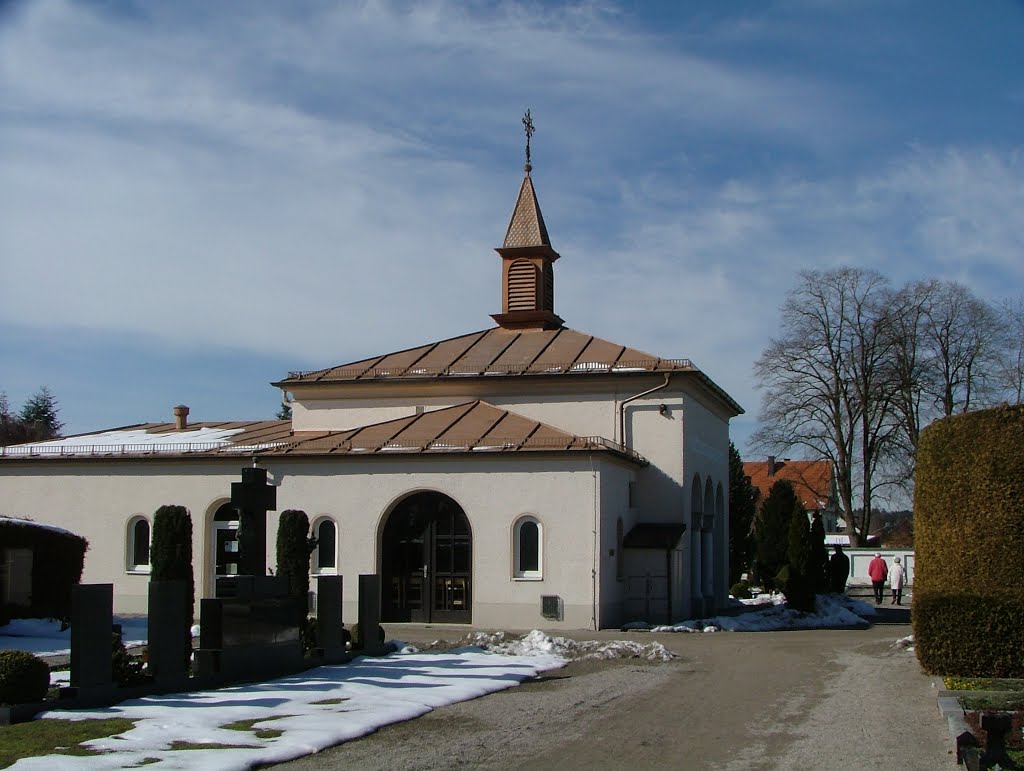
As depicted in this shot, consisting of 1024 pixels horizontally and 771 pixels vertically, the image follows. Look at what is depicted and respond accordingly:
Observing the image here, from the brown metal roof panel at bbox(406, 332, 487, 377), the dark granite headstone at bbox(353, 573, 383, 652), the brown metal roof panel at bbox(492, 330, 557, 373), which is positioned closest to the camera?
the dark granite headstone at bbox(353, 573, 383, 652)

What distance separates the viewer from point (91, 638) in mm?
13875

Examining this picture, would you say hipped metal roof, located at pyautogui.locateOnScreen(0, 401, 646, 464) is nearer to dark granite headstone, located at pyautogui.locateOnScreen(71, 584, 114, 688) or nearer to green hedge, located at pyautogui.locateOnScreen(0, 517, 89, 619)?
green hedge, located at pyautogui.locateOnScreen(0, 517, 89, 619)

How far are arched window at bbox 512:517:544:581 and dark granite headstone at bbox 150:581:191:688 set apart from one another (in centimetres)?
1320

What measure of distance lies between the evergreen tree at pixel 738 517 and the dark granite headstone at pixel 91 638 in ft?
135

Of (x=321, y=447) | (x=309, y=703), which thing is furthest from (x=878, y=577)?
(x=309, y=703)

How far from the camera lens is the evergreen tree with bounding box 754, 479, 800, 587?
4728 centimetres

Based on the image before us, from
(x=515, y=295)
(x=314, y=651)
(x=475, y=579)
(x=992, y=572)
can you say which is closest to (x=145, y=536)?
(x=475, y=579)

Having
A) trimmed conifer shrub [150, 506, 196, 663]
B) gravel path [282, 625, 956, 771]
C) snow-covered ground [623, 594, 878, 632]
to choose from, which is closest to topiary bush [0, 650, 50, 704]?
gravel path [282, 625, 956, 771]

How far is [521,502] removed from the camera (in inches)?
1117

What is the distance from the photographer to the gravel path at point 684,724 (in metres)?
11.2

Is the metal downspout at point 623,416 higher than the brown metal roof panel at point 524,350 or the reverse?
the reverse

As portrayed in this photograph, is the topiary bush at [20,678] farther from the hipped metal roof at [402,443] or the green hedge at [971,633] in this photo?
the hipped metal roof at [402,443]

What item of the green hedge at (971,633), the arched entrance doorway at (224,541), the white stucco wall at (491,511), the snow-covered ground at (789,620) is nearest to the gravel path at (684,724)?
the green hedge at (971,633)

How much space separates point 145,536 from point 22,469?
454cm
